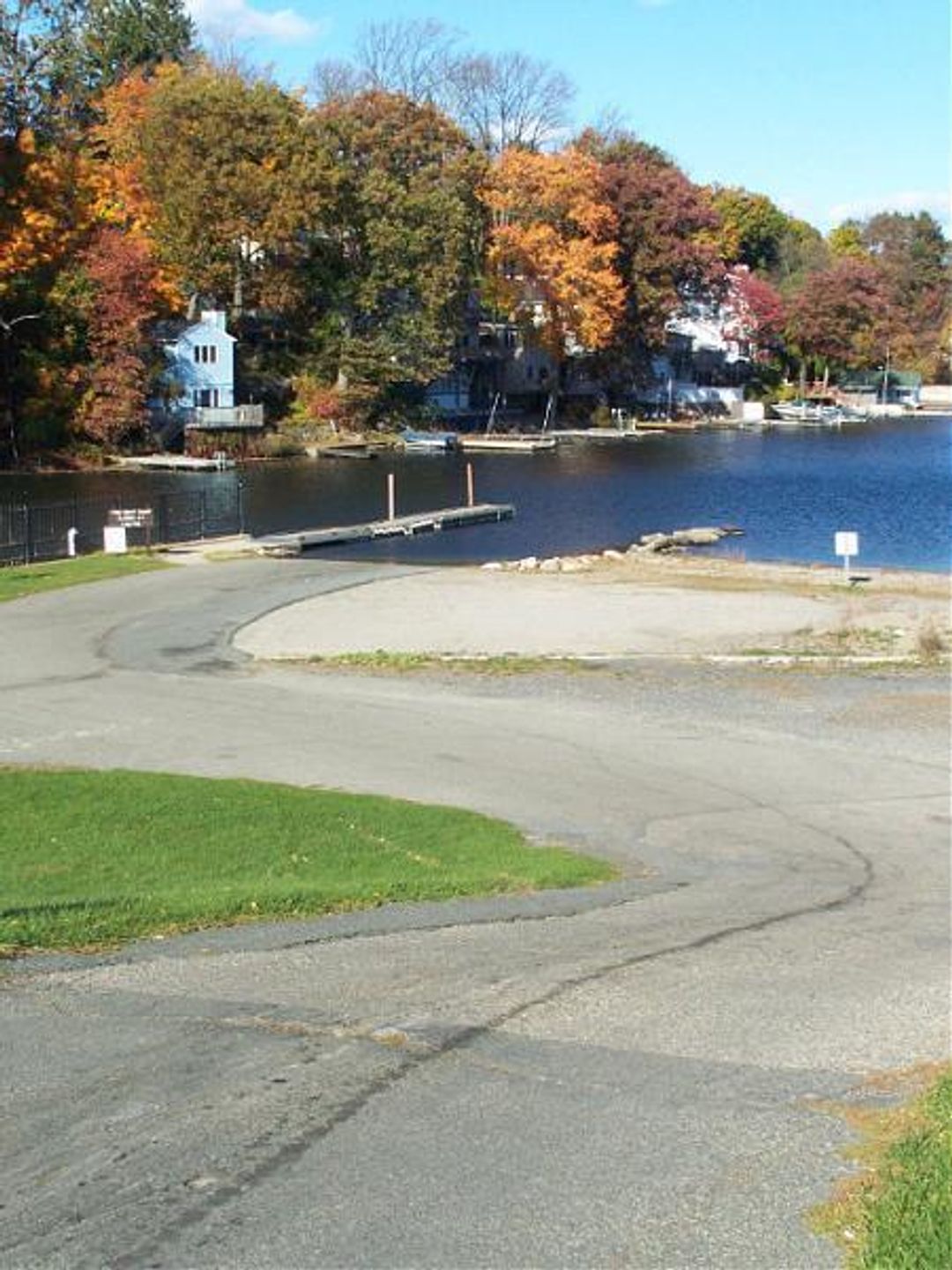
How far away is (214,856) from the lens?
43.4 ft

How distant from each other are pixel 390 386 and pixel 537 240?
53.7 feet

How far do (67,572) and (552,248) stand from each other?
79.9 meters

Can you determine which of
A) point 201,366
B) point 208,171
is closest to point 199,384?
point 201,366

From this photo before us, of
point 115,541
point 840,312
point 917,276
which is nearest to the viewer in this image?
point 115,541

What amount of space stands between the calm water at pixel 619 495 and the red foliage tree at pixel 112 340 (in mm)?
5672

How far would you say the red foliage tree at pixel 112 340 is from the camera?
82.8m

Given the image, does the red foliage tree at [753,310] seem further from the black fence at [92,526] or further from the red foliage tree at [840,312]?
the black fence at [92,526]

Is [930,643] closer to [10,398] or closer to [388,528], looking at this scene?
[388,528]

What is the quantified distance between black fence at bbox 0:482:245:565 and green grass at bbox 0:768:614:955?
28.2 meters

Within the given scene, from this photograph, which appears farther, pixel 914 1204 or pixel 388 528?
pixel 388 528

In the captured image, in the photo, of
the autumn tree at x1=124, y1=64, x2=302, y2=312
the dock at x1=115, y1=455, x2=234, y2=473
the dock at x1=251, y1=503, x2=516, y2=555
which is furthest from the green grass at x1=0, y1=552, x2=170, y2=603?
the autumn tree at x1=124, y1=64, x2=302, y2=312

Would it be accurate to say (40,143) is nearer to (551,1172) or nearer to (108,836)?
(108,836)

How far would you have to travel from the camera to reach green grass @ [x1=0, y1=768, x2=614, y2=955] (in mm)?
10992

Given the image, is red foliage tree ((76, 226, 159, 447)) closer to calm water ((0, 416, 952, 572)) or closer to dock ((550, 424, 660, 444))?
calm water ((0, 416, 952, 572))
